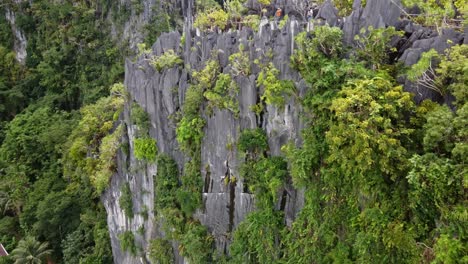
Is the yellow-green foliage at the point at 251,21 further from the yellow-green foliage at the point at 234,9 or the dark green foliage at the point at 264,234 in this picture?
the dark green foliage at the point at 264,234

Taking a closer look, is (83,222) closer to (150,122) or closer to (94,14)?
(150,122)

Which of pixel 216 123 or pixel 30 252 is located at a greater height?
pixel 216 123

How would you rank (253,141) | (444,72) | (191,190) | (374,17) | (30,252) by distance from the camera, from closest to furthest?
(444,72) < (374,17) < (253,141) < (191,190) < (30,252)

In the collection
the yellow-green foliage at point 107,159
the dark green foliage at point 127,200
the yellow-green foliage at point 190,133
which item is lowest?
the dark green foliage at point 127,200

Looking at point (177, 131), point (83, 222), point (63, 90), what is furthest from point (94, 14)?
point (177, 131)

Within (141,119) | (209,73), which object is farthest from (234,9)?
(141,119)

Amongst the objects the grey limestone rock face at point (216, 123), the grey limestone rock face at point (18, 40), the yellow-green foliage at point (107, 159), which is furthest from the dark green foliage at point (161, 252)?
the grey limestone rock face at point (18, 40)

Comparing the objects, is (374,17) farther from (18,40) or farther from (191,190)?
(18,40)
